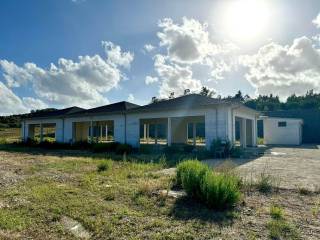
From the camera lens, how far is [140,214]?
193 inches

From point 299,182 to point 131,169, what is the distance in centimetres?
514

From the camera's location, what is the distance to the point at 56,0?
11.6 metres

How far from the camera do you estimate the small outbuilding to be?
27.9 m

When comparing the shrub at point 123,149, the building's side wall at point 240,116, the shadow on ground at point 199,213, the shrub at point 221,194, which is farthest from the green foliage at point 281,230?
the shrub at point 123,149

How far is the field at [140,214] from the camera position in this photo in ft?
13.4

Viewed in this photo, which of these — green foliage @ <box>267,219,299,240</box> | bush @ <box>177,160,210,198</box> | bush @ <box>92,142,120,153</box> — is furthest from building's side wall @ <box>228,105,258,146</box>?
green foliage @ <box>267,219,299,240</box>

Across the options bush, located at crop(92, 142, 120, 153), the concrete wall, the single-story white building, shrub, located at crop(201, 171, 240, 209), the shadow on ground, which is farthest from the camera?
the concrete wall

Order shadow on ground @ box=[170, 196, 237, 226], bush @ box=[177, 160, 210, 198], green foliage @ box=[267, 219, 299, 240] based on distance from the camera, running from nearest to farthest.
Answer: green foliage @ box=[267, 219, 299, 240], shadow on ground @ box=[170, 196, 237, 226], bush @ box=[177, 160, 210, 198]

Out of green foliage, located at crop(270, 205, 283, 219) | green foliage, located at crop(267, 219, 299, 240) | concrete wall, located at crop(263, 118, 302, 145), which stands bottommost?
green foliage, located at crop(267, 219, 299, 240)

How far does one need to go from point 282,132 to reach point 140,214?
2649 centimetres

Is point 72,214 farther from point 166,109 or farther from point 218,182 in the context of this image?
point 166,109

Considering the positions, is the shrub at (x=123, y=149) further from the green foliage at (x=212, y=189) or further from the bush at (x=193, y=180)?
the green foliage at (x=212, y=189)

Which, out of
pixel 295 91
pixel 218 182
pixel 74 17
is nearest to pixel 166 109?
pixel 74 17

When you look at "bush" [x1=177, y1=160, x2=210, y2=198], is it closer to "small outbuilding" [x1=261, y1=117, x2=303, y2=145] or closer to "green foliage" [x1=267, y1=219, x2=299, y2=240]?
"green foliage" [x1=267, y1=219, x2=299, y2=240]
